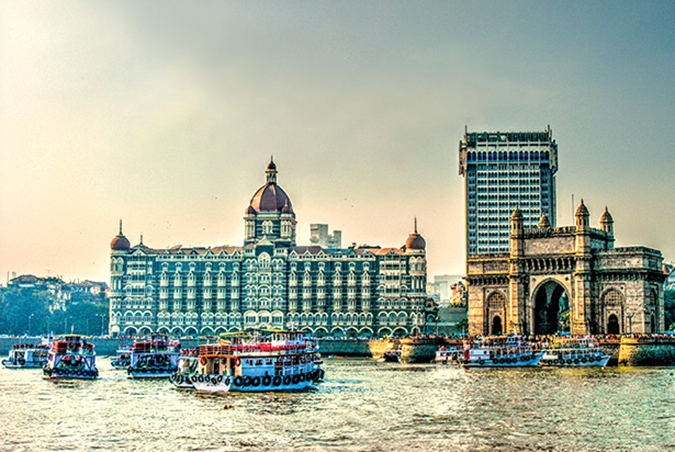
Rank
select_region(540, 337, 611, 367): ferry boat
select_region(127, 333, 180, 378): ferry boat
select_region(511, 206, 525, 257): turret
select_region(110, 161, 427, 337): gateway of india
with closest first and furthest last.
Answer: select_region(127, 333, 180, 378): ferry boat → select_region(540, 337, 611, 367): ferry boat → select_region(511, 206, 525, 257): turret → select_region(110, 161, 427, 337): gateway of india

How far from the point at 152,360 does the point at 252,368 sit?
82.7ft

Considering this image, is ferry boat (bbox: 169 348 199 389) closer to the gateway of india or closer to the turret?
the turret

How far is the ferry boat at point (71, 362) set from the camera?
105m

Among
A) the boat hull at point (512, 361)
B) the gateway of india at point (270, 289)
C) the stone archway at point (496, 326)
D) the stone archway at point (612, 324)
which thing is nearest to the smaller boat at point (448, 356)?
the boat hull at point (512, 361)

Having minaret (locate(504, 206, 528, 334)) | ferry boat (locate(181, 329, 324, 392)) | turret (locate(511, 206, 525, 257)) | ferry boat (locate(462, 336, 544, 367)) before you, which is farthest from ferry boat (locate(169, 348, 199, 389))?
turret (locate(511, 206, 525, 257))

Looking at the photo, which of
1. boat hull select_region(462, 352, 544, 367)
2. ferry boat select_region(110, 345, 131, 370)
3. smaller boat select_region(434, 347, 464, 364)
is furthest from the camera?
smaller boat select_region(434, 347, 464, 364)

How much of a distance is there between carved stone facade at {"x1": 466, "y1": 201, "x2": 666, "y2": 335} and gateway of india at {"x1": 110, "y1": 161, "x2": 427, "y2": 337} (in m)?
41.9

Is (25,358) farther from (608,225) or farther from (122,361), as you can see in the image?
(608,225)

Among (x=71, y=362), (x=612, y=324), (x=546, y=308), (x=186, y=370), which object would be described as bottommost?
(x=186, y=370)

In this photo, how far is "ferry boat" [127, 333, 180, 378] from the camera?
4190 inches

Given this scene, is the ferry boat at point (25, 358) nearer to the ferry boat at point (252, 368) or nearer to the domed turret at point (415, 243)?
the ferry boat at point (252, 368)

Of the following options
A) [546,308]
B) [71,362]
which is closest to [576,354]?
[546,308]

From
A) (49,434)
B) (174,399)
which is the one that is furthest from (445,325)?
(49,434)

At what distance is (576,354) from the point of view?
12138 cm
